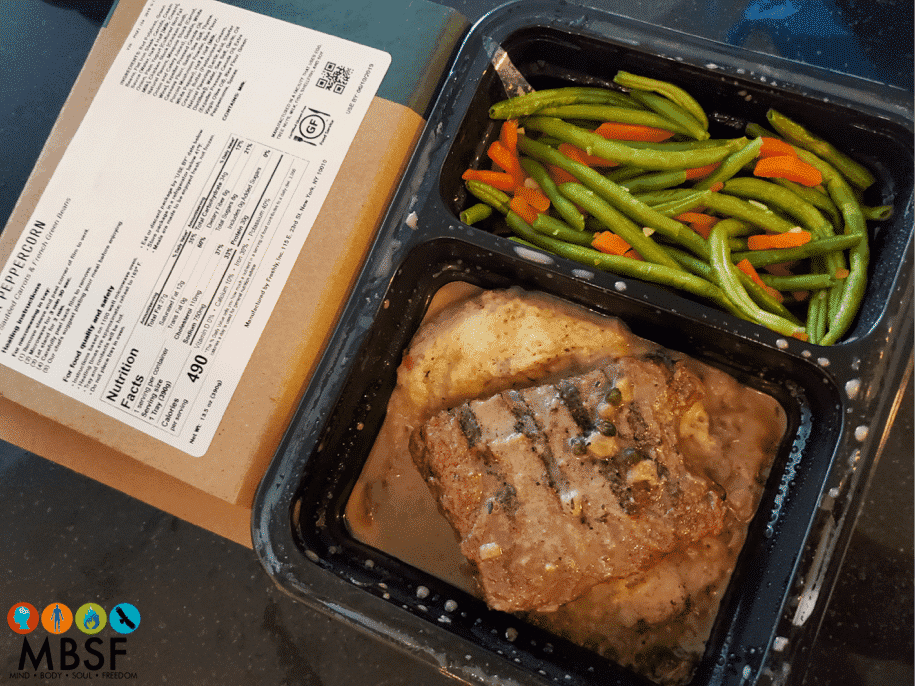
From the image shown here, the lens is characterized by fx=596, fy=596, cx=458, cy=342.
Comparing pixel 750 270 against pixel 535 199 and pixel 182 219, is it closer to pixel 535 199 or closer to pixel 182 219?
pixel 535 199

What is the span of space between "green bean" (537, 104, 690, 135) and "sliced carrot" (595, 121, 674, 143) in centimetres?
1

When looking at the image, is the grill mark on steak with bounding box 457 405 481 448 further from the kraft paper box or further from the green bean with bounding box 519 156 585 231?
the green bean with bounding box 519 156 585 231

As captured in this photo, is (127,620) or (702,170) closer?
(702,170)

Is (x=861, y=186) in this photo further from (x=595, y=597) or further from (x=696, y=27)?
(x=595, y=597)

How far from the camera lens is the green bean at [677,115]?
4.55ft

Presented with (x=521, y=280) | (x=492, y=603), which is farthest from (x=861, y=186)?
(x=492, y=603)

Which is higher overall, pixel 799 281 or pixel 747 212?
pixel 747 212

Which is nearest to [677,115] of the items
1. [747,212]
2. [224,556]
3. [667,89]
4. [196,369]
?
[667,89]

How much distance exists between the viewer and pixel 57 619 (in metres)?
1.66

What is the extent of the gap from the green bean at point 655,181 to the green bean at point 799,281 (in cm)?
30

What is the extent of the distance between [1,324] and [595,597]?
149cm

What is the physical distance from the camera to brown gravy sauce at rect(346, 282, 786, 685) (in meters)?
1.32

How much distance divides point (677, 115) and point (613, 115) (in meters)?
0.14

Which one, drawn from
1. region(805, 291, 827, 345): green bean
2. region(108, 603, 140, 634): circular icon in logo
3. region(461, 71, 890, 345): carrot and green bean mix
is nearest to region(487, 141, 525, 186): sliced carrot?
region(461, 71, 890, 345): carrot and green bean mix
